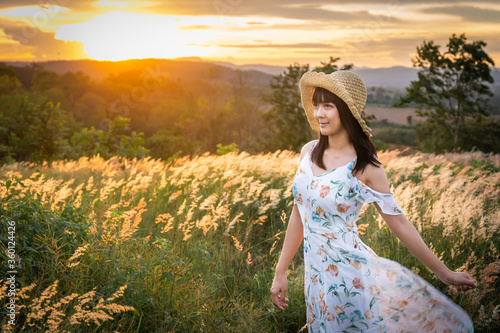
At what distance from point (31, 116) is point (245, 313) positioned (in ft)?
59.1

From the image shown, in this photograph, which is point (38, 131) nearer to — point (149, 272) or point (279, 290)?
point (149, 272)

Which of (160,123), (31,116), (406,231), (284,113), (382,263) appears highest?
(406,231)

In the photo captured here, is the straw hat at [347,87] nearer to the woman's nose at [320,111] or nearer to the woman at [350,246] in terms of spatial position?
the woman at [350,246]

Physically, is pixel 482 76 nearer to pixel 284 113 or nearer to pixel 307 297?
pixel 284 113

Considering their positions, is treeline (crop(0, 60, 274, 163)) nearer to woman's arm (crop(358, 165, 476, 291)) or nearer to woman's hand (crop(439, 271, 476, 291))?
woman's arm (crop(358, 165, 476, 291))

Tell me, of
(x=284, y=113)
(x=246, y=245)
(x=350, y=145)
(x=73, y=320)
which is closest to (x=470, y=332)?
(x=350, y=145)

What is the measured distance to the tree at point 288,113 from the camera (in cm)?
3609

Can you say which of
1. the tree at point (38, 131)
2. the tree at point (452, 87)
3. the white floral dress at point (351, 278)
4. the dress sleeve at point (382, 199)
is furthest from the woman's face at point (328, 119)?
the tree at point (452, 87)

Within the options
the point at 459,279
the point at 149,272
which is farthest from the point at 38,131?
the point at 459,279

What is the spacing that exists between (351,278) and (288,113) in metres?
35.2

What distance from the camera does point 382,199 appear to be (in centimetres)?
214

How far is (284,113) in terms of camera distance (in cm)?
3672

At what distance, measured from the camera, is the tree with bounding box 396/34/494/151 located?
4516 cm

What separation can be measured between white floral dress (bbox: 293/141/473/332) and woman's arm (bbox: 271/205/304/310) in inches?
5.2
